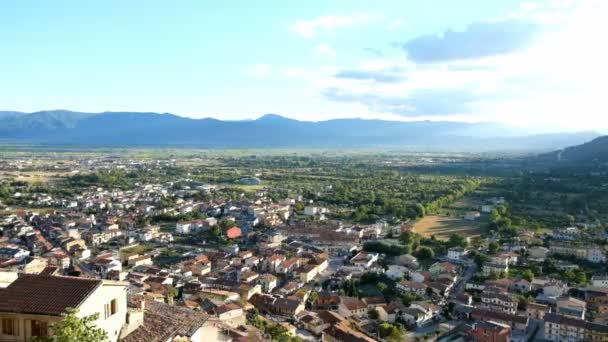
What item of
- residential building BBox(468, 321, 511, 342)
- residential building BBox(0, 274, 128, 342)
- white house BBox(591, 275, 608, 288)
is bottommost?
residential building BBox(468, 321, 511, 342)

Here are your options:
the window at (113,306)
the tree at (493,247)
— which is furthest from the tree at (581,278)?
the window at (113,306)

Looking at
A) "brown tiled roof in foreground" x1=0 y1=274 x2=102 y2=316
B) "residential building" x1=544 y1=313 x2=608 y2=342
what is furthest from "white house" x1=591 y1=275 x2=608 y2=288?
"brown tiled roof in foreground" x1=0 y1=274 x2=102 y2=316

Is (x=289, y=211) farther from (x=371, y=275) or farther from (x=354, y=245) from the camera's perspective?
(x=371, y=275)

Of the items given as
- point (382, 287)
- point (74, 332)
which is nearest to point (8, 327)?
point (74, 332)

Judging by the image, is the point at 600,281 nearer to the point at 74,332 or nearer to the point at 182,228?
the point at 182,228

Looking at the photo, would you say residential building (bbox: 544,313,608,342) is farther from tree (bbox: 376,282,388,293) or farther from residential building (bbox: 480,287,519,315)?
tree (bbox: 376,282,388,293)

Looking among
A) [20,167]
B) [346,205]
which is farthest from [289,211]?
[20,167]
